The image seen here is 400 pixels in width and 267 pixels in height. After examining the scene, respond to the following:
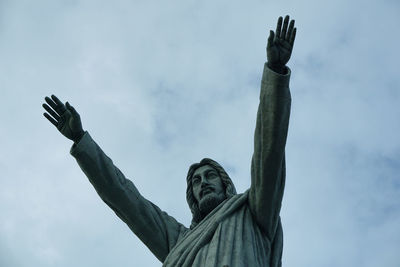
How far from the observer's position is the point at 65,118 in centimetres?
1573

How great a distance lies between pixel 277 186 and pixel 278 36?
2.51 metres

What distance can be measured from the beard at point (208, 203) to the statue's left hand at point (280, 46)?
8.43 ft

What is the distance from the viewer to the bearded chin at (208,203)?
15.2m

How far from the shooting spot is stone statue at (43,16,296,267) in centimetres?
1341

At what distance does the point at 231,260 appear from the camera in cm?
1265

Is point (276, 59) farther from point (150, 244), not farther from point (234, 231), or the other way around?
point (150, 244)

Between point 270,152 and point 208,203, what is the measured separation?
191cm

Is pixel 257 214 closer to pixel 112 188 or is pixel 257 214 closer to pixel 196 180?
pixel 196 180

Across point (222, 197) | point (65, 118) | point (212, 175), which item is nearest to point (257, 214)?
point (222, 197)

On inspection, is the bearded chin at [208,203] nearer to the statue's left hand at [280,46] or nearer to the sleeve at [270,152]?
the sleeve at [270,152]

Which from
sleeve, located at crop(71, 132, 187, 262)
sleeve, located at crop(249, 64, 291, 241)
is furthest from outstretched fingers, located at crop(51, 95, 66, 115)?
sleeve, located at crop(249, 64, 291, 241)

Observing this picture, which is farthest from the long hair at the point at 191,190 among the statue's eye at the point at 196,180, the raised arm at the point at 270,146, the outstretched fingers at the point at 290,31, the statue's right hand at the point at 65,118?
the outstretched fingers at the point at 290,31

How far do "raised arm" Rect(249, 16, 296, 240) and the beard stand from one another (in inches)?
44.6

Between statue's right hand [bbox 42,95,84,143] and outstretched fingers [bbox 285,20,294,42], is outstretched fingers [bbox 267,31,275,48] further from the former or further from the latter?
statue's right hand [bbox 42,95,84,143]
